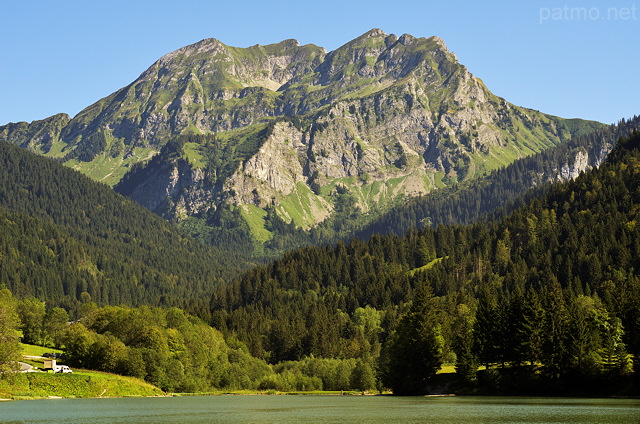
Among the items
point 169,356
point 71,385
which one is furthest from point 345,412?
point 169,356

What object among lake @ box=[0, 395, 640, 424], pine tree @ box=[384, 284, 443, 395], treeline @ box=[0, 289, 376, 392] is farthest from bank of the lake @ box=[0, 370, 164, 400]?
pine tree @ box=[384, 284, 443, 395]

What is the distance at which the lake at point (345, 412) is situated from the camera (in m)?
84.7

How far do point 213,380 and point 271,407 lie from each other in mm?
64136

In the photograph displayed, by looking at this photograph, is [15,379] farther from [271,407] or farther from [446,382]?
[446,382]

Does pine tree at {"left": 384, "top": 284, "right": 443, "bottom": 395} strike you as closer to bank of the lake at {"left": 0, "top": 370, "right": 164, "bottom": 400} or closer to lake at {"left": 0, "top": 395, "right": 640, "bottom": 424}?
lake at {"left": 0, "top": 395, "right": 640, "bottom": 424}

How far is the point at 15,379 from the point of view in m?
128

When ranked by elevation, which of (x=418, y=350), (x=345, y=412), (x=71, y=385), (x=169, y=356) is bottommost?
(x=345, y=412)

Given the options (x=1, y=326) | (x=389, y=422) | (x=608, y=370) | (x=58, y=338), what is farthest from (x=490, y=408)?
(x=58, y=338)

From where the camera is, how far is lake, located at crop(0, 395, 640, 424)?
8469 centimetres

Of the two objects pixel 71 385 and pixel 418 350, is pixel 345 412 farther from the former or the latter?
pixel 71 385

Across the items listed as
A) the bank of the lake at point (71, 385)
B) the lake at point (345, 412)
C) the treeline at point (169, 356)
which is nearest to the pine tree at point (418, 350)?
the lake at point (345, 412)

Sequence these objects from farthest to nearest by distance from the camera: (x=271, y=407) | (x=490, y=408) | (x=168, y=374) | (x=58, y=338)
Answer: (x=58, y=338), (x=168, y=374), (x=271, y=407), (x=490, y=408)

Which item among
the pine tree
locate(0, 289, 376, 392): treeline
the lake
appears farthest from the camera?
locate(0, 289, 376, 392): treeline

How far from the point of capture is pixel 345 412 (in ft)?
334
